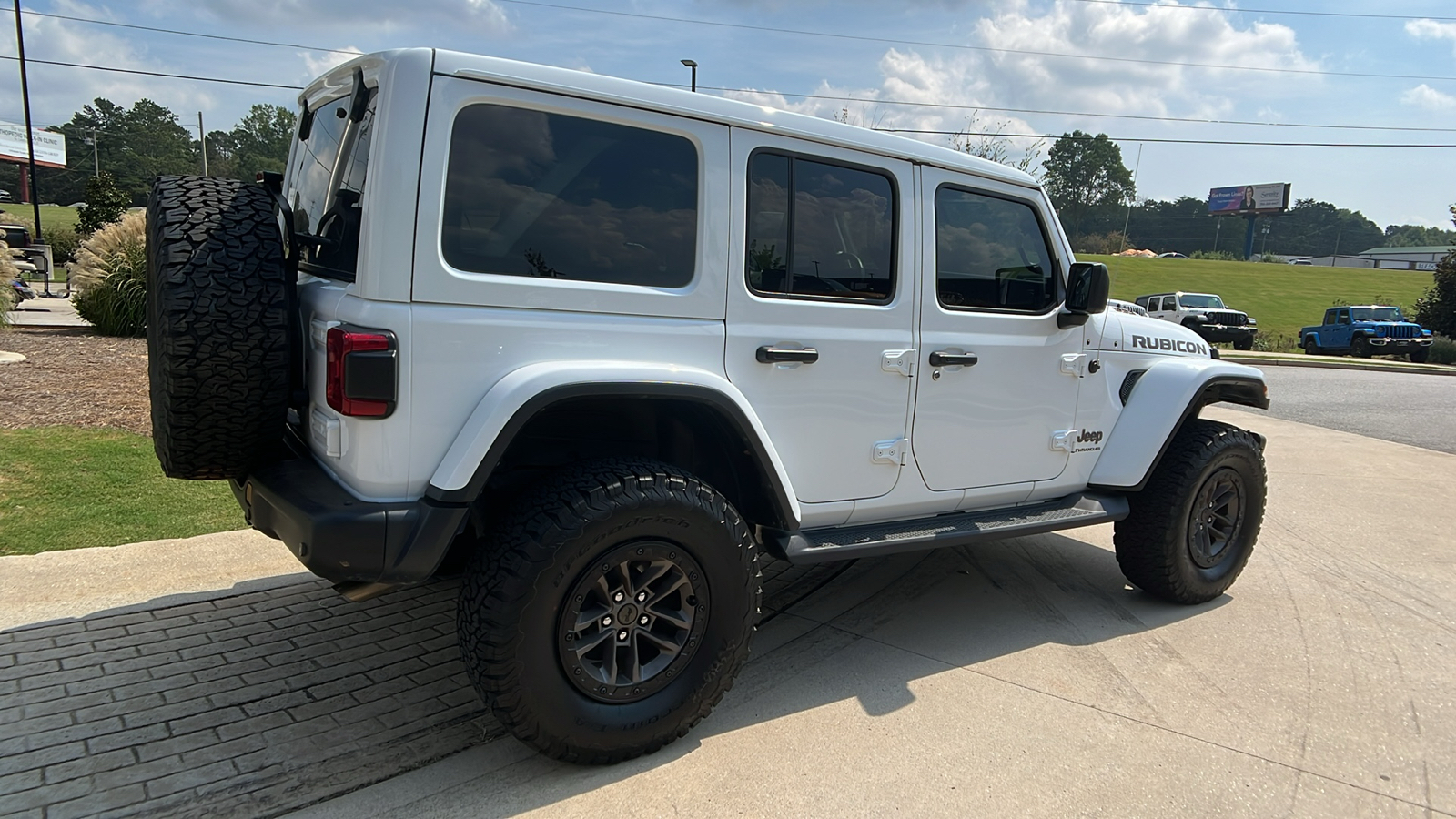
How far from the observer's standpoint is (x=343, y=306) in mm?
2547

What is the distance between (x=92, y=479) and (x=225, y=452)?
12.0 ft

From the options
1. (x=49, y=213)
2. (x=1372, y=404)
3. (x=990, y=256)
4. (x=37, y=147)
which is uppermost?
(x=37, y=147)

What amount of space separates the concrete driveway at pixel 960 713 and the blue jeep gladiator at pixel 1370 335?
95.1ft

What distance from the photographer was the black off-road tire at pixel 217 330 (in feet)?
8.53

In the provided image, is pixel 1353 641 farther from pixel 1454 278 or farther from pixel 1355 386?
pixel 1454 278

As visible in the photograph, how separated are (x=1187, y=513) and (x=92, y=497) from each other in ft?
20.5

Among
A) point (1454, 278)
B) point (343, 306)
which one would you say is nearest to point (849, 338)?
point (343, 306)

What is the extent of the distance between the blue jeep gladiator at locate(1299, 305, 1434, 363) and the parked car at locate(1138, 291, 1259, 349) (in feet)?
8.17

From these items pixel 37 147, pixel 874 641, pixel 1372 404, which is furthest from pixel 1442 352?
pixel 37 147

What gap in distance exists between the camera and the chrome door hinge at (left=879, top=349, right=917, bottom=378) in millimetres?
3453

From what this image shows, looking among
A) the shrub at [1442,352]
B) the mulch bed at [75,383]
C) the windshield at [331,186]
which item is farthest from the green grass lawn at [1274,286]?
the windshield at [331,186]

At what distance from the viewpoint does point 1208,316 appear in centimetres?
2869

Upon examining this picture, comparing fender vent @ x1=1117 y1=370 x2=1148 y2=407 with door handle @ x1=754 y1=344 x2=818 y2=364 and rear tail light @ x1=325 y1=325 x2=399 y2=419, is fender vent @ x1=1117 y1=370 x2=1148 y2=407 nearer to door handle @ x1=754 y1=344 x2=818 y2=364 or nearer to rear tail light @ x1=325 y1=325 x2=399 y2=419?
door handle @ x1=754 y1=344 x2=818 y2=364

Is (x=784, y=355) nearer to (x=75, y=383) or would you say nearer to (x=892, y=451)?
(x=892, y=451)
